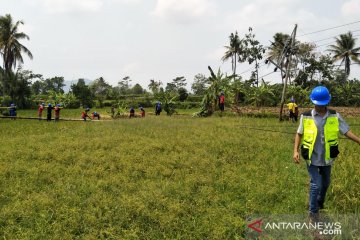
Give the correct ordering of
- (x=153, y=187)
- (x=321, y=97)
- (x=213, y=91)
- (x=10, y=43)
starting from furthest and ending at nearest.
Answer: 1. (x=10, y=43)
2. (x=213, y=91)
3. (x=153, y=187)
4. (x=321, y=97)

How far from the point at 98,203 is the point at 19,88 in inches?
1455

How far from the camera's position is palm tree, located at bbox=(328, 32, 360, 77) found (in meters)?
45.3

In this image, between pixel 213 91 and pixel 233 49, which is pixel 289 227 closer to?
pixel 213 91

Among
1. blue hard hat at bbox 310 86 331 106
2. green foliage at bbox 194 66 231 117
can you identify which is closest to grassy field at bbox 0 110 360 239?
blue hard hat at bbox 310 86 331 106

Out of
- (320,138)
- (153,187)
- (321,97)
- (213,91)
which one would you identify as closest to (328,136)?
(320,138)

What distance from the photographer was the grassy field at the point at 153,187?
212 inches

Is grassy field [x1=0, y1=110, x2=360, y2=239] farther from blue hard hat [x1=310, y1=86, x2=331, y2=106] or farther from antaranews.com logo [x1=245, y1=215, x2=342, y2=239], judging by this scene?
blue hard hat [x1=310, y1=86, x2=331, y2=106]

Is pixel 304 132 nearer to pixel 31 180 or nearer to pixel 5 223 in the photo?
pixel 5 223

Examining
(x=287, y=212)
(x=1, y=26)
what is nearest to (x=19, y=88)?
(x=1, y=26)

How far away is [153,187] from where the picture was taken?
22.9ft

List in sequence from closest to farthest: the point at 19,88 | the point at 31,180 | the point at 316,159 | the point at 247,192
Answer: the point at 316,159 < the point at 247,192 < the point at 31,180 < the point at 19,88

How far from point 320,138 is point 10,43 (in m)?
42.3

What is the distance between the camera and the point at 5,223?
18.5 ft

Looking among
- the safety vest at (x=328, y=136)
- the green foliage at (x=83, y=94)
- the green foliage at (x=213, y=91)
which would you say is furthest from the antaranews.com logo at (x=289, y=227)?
the green foliage at (x=83, y=94)
